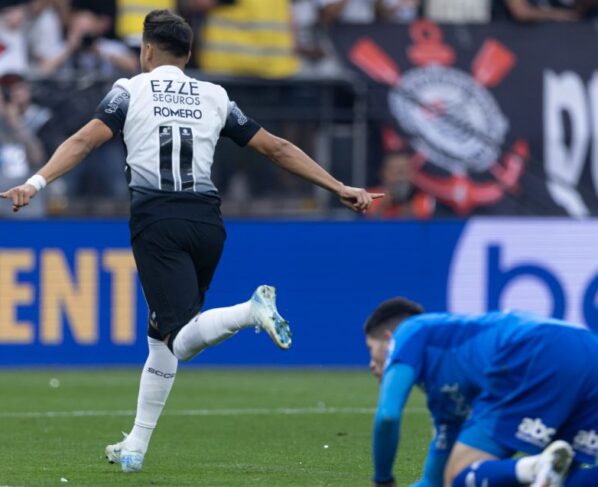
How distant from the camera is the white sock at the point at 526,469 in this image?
5480 mm

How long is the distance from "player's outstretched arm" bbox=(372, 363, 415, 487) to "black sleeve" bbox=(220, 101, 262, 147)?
8.17 feet

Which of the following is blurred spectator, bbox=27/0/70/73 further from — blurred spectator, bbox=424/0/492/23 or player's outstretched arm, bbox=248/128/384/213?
player's outstretched arm, bbox=248/128/384/213

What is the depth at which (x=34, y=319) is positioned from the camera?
14.9m

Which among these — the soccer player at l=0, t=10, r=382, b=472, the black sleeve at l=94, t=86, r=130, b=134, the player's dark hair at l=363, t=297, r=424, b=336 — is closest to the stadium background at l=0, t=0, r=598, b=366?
the soccer player at l=0, t=10, r=382, b=472

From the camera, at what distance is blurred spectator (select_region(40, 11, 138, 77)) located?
17.4m

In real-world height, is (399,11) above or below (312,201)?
above

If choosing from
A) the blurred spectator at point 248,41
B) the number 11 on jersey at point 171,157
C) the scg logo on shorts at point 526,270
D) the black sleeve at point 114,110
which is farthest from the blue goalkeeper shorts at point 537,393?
the blurred spectator at point 248,41

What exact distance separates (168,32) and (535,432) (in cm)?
308

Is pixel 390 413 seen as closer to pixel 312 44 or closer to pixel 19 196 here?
pixel 19 196

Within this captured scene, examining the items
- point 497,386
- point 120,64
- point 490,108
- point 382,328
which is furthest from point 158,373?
point 490,108

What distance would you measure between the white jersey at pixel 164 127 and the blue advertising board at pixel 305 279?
24.6 feet

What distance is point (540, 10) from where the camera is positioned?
61.7 ft

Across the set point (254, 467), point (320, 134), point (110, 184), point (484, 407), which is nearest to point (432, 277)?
point (320, 134)

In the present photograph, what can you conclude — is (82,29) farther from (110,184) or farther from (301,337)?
(301,337)
